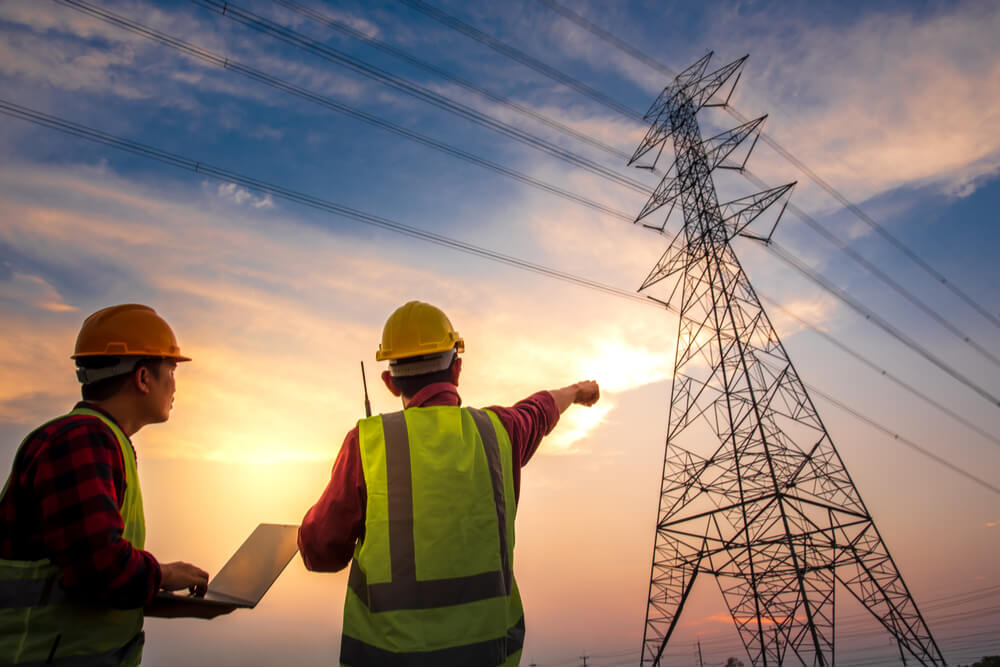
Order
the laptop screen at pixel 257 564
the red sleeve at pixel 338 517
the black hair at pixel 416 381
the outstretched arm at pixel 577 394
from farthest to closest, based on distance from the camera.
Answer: the outstretched arm at pixel 577 394 < the black hair at pixel 416 381 < the laptop screen at pixel 257 564 < the red sleeve at pixel 338 517

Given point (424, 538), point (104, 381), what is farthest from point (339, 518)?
point (104, 381)

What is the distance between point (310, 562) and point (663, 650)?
46.3 feet

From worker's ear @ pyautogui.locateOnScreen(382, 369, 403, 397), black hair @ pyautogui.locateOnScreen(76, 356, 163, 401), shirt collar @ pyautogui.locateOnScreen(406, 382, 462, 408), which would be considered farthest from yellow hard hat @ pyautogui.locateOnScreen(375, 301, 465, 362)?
black hair @ pyautogui.locateOnScreen(76, 356, 163, 401)

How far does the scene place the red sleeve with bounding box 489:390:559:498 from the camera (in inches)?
93.6

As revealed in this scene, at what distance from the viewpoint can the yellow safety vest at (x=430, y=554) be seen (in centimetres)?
183

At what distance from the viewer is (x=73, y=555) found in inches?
68.8

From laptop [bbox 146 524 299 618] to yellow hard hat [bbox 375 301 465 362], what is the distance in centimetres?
86

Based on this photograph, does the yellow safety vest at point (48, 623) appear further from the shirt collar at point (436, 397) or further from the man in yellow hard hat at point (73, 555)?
the shirt collar at point (436, 397)

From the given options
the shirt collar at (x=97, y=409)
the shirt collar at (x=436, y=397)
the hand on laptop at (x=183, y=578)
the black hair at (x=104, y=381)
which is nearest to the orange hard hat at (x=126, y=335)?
the black hair at (x=104, y=381)

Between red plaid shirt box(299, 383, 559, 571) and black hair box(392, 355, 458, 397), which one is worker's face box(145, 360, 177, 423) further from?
black hair box(392, 355, 458, 397)

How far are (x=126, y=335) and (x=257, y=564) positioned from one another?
42.0 inches

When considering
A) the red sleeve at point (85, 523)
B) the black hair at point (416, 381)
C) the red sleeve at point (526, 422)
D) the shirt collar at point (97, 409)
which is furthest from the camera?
the black hair at point (416, 381)

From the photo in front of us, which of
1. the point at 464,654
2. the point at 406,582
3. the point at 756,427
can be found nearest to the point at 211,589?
the point at 406,582

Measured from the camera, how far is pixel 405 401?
98.1 inches
